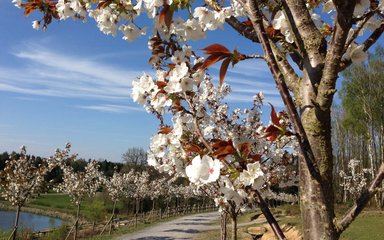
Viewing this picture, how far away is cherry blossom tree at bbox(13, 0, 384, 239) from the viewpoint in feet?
3.14

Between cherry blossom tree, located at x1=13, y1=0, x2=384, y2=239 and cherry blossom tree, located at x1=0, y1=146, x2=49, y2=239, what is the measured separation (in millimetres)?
12168

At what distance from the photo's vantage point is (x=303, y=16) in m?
1.14

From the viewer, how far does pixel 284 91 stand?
3.00ft

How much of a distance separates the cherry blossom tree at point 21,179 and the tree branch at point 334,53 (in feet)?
42.1

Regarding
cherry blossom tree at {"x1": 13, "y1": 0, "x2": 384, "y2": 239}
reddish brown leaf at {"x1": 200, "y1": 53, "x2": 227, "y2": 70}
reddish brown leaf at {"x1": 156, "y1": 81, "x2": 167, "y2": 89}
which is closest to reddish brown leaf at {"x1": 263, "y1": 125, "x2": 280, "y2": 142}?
cherry blossom tree at {"x1": 13, "y1": 0, "x2": 384, "y2": 239}

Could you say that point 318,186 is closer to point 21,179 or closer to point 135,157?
point 21,179

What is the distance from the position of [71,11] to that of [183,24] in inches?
30.7

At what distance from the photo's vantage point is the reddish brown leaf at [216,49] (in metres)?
0.99

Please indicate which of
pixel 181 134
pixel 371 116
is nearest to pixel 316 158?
pixel 181 134

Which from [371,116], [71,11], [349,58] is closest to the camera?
[349,58]

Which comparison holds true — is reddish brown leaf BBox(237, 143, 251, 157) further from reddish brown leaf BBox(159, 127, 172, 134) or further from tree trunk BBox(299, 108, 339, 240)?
reddish brown leaf BBox(159, 127, 172, 134)

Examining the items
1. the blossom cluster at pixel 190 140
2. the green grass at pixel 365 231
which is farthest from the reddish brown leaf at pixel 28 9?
the green grass at pixel 365 231

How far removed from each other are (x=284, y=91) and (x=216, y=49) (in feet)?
0.75

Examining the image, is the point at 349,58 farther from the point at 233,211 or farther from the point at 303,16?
the point at 233,211
